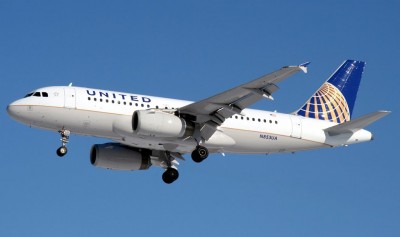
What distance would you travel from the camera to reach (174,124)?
48.4 m

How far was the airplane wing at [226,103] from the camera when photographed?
45656 millimetres

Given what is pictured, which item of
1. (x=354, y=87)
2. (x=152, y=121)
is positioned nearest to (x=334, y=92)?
(x=354, y=87)

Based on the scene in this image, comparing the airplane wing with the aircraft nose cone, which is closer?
the airplane wing

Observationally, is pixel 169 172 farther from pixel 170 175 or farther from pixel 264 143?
pixel 264 143

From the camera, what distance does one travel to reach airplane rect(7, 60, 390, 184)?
48.1 metres

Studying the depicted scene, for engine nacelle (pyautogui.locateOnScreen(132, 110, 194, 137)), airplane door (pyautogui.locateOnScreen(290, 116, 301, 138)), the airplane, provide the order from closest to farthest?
1. engine nacelle (pyautogui.locateOnScreen(132, 110, 194, 137))
2. the airplane
3. airplane door (pyautogui.locateOnScreen(290, 116, 301, 138))

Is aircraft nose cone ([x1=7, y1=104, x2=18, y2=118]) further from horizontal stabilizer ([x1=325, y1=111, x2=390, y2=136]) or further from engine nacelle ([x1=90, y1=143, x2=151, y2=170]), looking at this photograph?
horizontal stabilizer ([x1=325, y1=111, x2=390, y2=136])

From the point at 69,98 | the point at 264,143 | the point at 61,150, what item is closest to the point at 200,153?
the point at 264,143

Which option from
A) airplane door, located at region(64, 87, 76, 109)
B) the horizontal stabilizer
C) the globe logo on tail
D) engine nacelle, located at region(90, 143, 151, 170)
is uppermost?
the globe logo on tail

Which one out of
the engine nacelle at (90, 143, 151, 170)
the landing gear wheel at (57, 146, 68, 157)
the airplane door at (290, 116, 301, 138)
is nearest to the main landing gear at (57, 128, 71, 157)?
the landing gear wheel at (57, 146, 68, 157)

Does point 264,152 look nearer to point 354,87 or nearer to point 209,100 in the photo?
point 209,100

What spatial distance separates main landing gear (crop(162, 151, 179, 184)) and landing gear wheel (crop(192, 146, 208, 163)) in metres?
3.80

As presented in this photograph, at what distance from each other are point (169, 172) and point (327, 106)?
10.8m

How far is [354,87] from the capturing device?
193 ft
